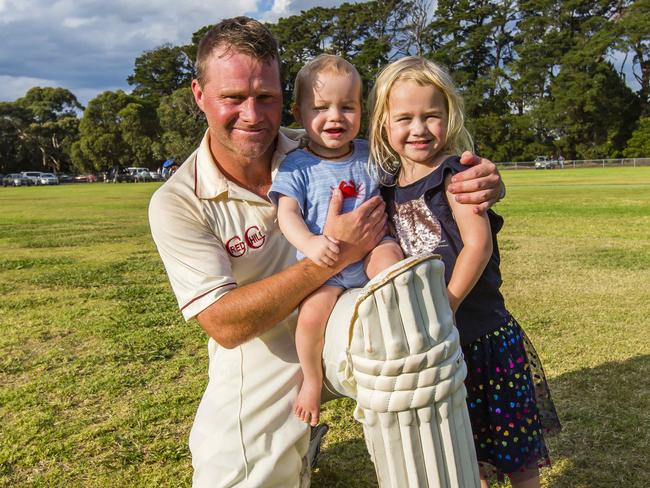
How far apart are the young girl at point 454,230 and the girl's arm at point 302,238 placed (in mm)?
346

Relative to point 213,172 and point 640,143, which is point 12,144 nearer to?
point 640,143

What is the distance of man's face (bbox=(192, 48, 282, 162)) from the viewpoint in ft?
8.21

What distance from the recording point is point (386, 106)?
7.62 feet

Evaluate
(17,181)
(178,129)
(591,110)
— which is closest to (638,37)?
(591,110)

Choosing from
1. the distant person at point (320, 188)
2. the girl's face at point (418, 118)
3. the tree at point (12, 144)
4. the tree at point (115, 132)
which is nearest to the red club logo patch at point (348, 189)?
the distant person at point (320, 188)

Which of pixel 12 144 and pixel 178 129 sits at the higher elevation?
pixel 12 144

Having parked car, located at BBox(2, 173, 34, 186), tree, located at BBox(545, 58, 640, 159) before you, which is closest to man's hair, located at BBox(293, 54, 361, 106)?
tree, located at BBox(545, 58, 640, 159)

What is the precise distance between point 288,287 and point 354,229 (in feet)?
1.06

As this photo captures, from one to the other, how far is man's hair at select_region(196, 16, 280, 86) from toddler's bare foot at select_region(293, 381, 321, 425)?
1333 millimetres

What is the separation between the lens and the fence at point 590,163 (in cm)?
4429

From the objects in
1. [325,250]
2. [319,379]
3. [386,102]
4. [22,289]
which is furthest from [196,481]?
[22,289]

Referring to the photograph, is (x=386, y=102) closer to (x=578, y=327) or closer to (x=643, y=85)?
(x=578, y=327)

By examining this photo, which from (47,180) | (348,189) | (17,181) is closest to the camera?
(348,189)

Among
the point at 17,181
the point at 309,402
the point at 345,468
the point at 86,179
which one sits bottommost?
the point at 345,468
